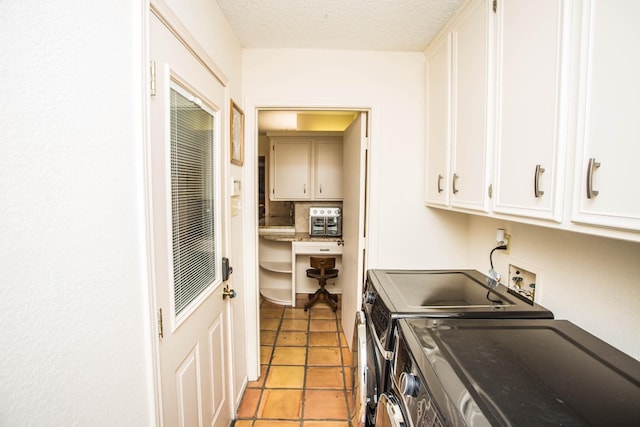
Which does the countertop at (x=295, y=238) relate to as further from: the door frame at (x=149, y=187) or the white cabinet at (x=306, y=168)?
the door frame at (x=149, y=187)

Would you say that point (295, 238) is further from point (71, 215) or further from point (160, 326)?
point (71, 215)

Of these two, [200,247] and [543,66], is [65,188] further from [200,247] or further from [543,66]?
[543,66]

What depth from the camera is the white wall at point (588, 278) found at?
901mm

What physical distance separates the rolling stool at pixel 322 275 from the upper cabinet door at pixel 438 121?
1648mm

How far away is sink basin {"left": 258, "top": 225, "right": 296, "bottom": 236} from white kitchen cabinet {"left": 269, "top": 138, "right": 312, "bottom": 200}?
381 millimetres

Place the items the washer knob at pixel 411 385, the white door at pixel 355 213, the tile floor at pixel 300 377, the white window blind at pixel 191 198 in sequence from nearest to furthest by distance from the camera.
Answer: the washer knob at pixel 411 385 < the white window blind at pixel 191 198 < the tile floor at pixel 300 377 < the white door at pixel 355 213

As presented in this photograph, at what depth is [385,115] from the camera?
6.25ft

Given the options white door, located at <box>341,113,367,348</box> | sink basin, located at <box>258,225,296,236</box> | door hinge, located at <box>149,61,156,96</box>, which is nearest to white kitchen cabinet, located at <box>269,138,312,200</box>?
sink basin, located at <box>258,225,296,236</box>

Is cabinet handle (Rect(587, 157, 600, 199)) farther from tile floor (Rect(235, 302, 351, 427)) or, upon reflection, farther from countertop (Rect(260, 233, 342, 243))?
countertop (Rect(260, 233, 342, 243))

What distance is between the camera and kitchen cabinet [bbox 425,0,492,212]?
1199mm

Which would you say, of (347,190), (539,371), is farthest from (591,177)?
(347,190)

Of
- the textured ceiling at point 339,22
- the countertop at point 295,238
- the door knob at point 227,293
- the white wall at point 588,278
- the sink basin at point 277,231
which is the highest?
the textured ceiling at point 339,22

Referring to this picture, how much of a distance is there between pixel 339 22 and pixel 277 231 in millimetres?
2518

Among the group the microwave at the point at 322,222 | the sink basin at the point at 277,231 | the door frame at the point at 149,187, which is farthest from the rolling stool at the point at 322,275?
the door frame at the point at 149,187
